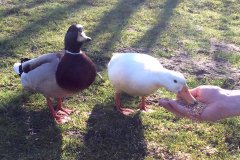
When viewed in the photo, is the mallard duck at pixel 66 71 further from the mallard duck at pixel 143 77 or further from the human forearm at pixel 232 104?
the human forearm at pixel 232 104

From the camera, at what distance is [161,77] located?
144 inches

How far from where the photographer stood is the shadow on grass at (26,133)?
3.56 metres

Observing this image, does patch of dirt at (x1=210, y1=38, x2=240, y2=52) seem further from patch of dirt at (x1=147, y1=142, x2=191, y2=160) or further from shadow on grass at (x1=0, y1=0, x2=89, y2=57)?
patch of dirt at (x1=147, y1=142, x2=191, y2=160)

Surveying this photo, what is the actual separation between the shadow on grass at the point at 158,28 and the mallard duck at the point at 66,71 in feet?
6.45

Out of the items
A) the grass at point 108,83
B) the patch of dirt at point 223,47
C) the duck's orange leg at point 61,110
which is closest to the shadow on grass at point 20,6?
the grass at point 108,83

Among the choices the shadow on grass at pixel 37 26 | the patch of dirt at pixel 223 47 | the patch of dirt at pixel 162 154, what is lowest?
the shadow on grass at pixel 37 26

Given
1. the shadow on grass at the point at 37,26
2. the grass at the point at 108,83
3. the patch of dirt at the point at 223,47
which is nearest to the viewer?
the grass at the point at 108,83

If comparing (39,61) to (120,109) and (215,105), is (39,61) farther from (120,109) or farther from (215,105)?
(215,105)

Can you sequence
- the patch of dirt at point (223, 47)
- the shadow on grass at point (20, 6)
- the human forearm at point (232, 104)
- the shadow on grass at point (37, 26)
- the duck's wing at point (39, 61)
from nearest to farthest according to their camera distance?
the human forearm at point (232, 104), the duck's wing at point (39, 61), the shadow on grass at point (37, 26), the patch of dirt at point (223, 47), the shadow on grass at point (20, 6)

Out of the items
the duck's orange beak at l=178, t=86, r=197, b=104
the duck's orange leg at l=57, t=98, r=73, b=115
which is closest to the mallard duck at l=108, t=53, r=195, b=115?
the duck's orange beak at l=178, t=86, r=197, b=104

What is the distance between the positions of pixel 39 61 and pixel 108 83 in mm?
1014

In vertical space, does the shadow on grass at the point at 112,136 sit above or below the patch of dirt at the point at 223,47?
above

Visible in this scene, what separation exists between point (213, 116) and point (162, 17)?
3782mm

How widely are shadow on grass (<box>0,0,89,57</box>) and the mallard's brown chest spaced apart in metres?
1.71
